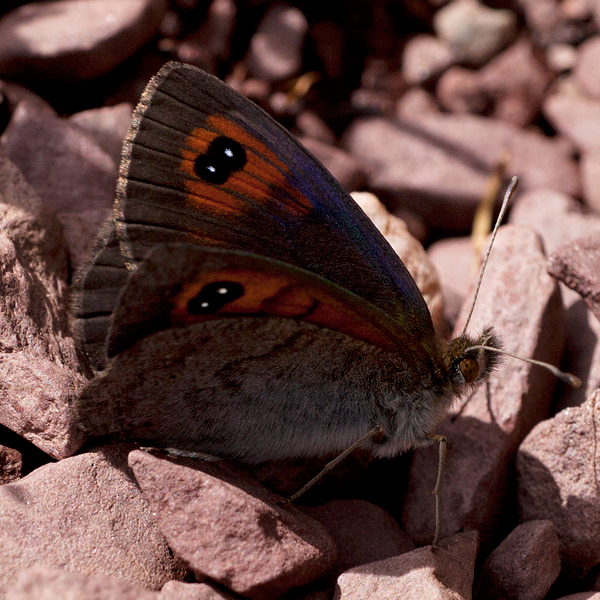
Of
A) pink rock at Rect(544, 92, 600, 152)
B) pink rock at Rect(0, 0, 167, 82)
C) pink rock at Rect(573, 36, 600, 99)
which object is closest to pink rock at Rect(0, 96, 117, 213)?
pink rock at Rect(0, 0, 167, 82)

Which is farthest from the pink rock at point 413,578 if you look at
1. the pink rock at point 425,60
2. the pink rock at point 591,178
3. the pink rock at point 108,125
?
the pink rock at point 425,60

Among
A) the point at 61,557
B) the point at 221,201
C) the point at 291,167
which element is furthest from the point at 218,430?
the point at 291,167

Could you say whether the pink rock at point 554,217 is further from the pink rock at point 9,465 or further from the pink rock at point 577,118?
the pink rock at point 9,465

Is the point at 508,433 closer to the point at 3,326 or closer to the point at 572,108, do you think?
the point at 3,326

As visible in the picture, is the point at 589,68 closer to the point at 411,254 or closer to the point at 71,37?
the point at 411,254

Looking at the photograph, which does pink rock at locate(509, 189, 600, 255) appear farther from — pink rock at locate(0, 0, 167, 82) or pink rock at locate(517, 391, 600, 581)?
pink rock at locate(0, 0, 167, 82)

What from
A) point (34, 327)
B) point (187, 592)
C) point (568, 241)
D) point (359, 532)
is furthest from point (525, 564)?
point (34, 327)
